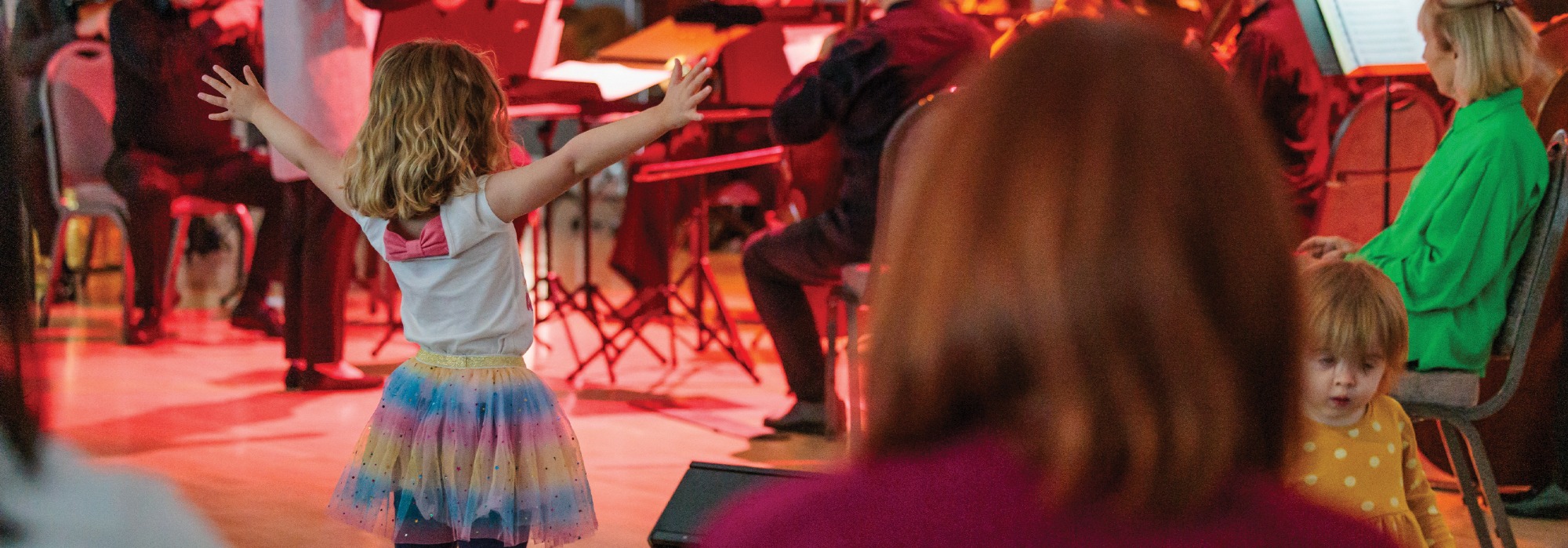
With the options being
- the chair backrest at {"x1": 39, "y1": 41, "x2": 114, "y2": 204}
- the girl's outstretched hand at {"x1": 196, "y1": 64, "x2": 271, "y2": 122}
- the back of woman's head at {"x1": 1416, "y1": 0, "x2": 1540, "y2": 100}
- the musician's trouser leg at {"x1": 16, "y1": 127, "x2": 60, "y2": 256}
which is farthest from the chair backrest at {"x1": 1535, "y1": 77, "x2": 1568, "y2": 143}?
the chair backrest at {"x1": 39, "y1": 41, "x2": 114, "y2": 204}

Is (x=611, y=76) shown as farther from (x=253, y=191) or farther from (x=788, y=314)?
(x=253, y=191)

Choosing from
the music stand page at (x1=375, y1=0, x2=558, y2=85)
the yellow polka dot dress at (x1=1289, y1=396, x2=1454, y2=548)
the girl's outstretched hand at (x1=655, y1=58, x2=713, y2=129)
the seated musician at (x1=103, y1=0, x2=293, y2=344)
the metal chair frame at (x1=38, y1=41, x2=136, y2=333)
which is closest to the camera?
the yellow polka dot dress at (x1=1289, y1=396, x2=1454, y2=548)

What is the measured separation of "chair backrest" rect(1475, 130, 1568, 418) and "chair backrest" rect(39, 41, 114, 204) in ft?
16.3

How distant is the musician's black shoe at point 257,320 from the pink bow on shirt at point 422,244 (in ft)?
11.7

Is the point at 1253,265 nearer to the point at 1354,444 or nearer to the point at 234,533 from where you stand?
the point at 1354,444

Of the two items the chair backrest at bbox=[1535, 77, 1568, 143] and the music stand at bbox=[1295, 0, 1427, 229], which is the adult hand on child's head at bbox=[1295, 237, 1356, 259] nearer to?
the music stand at bbox=[1295, 0, 1427, 229]

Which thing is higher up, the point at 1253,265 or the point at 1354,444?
the point at 1253,265

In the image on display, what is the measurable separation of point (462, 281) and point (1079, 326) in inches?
59.6

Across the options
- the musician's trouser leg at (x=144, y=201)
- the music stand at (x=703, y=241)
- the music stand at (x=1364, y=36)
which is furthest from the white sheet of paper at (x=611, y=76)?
the musician's trouser leg at (x=144, y=201)

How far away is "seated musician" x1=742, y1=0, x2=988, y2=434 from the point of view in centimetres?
328

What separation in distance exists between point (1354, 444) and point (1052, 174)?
4.25 feet

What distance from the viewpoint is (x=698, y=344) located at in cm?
473

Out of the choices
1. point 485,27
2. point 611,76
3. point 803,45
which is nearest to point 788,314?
point 611,76

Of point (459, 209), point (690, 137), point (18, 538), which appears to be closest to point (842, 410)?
point (690, 137)
